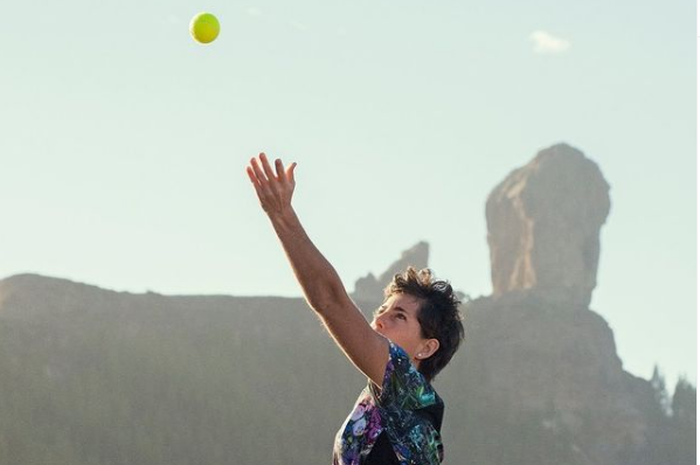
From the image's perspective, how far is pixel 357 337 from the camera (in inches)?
218

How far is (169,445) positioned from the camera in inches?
4776

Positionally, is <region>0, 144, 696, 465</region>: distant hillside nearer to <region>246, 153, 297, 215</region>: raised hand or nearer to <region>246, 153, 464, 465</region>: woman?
<region>246, 153, 464, 465</region>: woman

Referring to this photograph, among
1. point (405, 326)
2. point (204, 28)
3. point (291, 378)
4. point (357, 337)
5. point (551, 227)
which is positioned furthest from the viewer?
point (551, 227)

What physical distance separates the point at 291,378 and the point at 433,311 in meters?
136

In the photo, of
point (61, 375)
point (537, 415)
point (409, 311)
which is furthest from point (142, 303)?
point (409, 311)

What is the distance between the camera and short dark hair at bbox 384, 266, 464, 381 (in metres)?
6.17

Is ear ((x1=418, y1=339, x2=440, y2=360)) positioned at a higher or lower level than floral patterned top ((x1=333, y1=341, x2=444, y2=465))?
higher

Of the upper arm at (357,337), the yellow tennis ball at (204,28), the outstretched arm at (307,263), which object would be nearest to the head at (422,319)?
the upper arm at (357,337)

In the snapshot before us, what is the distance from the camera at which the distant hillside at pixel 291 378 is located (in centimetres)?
12038

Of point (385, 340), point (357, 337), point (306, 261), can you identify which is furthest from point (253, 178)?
point (385, 340)

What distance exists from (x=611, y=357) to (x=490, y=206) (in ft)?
99.1

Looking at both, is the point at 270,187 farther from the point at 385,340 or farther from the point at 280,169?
the point at 385,340

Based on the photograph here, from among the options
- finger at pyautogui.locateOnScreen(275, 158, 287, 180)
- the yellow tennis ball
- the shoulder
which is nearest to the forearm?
finger at pyautogui.locateOnScreen(275, 158, 287, 180)

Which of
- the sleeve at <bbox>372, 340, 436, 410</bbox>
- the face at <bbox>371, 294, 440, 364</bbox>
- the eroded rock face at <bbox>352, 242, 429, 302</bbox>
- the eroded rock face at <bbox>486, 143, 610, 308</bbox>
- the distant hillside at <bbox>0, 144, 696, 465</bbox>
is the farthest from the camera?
the eroded rock face at <bbox>486, 143, 610, 308</bbox>
